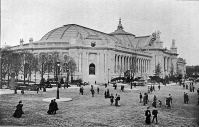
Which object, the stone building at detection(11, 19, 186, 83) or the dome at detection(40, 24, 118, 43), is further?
the dome at detection(40, 24, 118, 43)

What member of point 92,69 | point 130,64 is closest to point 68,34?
point 92,69

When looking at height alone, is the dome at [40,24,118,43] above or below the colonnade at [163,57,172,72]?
above

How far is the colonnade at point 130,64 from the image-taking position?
269ft

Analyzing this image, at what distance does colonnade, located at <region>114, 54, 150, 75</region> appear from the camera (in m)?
82.0

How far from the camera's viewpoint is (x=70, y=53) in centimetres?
7394

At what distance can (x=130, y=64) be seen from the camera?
86.0 metres

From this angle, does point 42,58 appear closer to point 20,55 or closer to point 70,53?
point 20,55

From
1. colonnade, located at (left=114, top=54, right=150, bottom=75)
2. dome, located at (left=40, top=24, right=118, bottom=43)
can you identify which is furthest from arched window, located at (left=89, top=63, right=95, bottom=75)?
dome, located at (left=40, top=24, right=118, bottom=43)

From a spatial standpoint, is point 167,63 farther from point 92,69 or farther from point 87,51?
point 87,51

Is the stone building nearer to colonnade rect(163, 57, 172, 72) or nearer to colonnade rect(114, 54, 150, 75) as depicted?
colonnade rect(114, 54, 150, 75)

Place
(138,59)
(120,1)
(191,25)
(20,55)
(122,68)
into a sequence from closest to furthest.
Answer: (191,25), (120,1), (20,55), (122,68), (138,59)

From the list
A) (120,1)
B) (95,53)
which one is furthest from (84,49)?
(120,1)

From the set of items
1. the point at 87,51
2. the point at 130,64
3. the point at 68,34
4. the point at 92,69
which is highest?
the point at 68,34

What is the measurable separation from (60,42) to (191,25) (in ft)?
199
